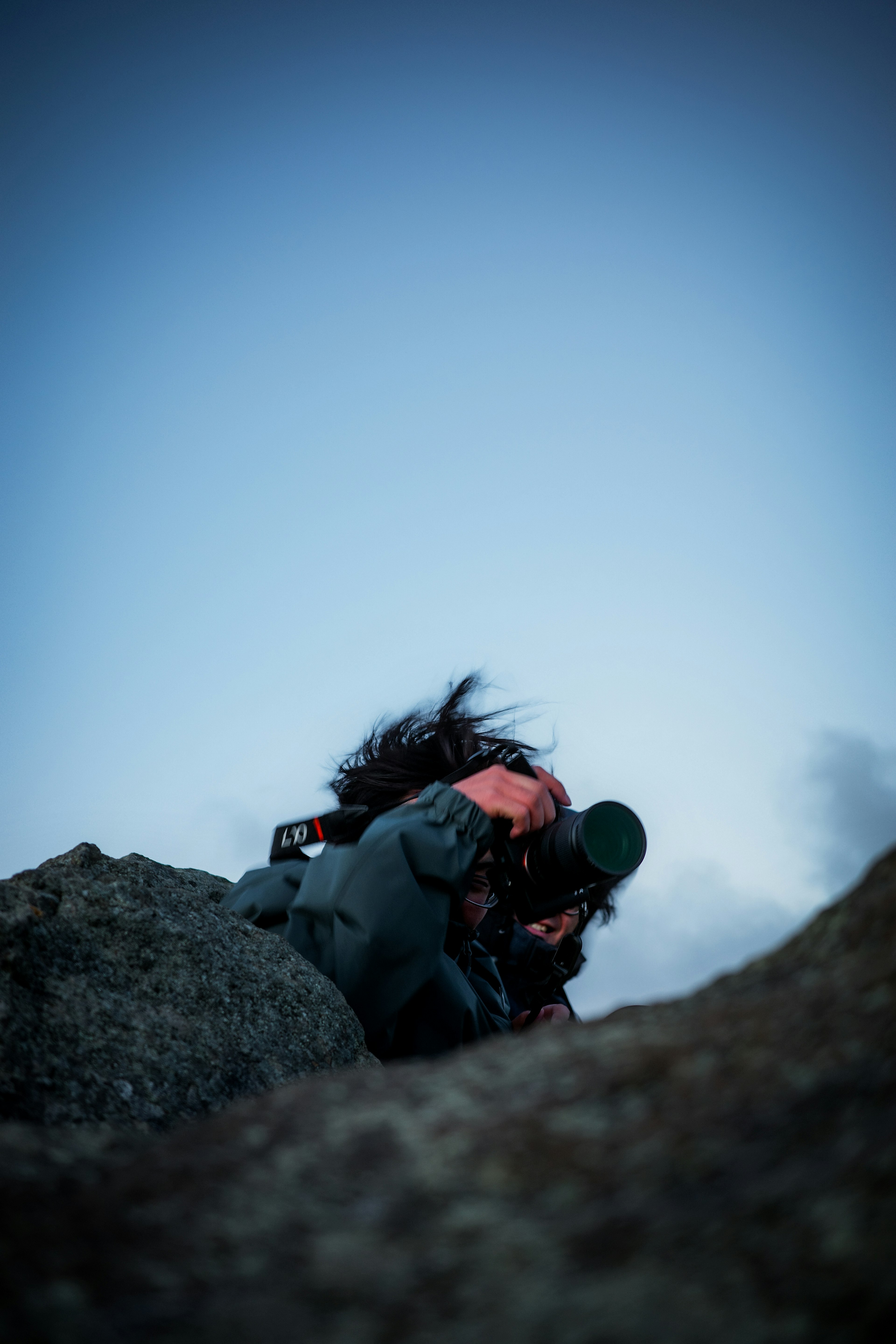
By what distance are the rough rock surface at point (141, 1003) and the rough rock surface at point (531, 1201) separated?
19.2 inches

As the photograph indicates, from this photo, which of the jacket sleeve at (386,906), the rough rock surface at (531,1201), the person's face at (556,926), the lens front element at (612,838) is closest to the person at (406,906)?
the jacket sleeve at (386,906)

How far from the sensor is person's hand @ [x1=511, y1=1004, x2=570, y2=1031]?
108 inches

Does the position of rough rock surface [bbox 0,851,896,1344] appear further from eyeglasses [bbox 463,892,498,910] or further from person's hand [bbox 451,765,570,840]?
eyeglasses [bbox 463,892,498,910]

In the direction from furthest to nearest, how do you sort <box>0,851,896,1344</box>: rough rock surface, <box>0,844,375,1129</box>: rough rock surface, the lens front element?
the lens front element → <box>0,844,375,1129</box>: rough rock surface → <box>0,851,896,1344</box>: rough rock surface

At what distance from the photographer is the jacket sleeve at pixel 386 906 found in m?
1.92

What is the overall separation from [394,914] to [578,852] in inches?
21.4

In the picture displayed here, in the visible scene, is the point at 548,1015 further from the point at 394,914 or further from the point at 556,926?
the point at 394,914

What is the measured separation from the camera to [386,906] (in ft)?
6.30

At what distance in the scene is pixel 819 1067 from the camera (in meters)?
0.59

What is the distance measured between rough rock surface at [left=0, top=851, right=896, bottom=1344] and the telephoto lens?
5.02 feet

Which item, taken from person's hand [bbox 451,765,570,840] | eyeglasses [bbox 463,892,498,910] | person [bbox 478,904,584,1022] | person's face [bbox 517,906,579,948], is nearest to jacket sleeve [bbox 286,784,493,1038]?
person's hand [bbox 451,765,570,840]

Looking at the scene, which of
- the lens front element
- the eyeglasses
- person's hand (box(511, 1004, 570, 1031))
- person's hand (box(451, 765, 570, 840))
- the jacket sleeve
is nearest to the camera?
the jacket sleeve

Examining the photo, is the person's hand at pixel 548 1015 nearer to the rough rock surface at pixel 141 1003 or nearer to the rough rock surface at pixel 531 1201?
the rough rock surface at pixel 141 1003

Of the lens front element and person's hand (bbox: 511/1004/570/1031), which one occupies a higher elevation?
the lens front element
